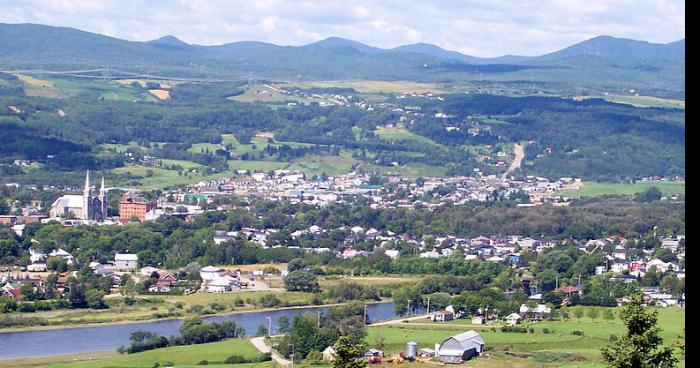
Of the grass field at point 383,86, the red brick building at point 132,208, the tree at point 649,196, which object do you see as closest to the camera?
the red brick building at point 132,208

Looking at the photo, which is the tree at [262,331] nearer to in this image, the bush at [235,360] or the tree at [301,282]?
the bush at [235,360]

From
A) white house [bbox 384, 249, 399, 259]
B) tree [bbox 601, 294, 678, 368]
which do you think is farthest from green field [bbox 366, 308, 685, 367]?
tree [bbox 601, 294, 678, 368]

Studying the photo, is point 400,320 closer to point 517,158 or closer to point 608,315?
point 608,315

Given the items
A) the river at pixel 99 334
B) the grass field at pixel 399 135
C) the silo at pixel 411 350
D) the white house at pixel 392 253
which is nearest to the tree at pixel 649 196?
the white house at pixel 392 253

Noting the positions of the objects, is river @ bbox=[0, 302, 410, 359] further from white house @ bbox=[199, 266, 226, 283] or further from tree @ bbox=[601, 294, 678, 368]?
tree @ bbox=[601, 294, 678, 368]

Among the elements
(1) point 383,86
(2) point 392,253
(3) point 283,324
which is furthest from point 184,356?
(1) point 383,86
